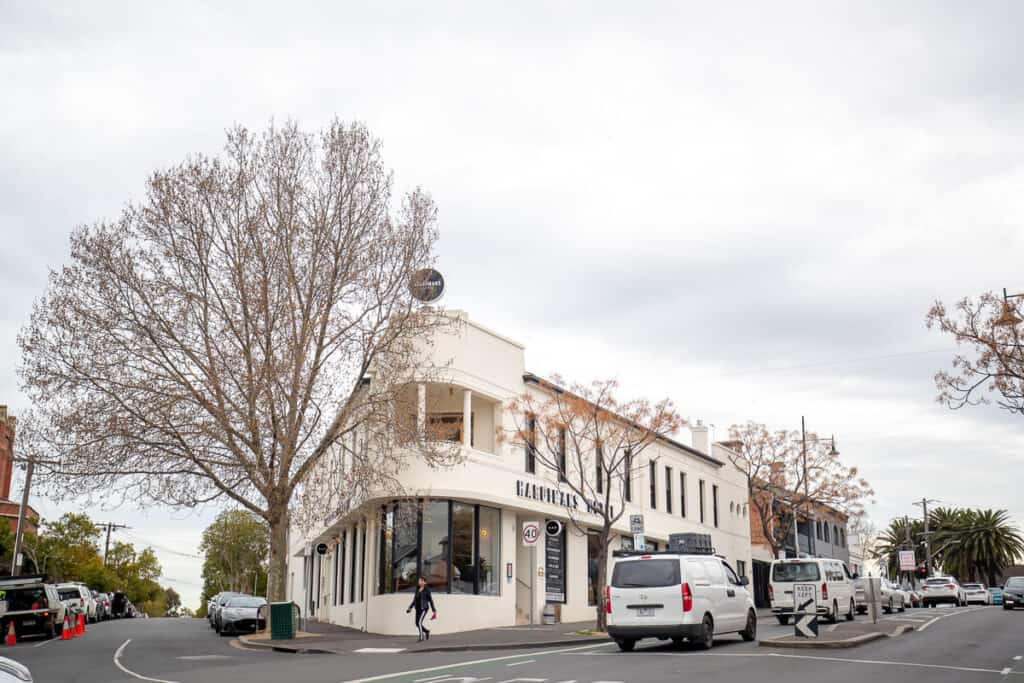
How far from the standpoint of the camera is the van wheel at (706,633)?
18844 millimetres

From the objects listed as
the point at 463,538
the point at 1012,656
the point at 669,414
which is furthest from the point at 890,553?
the point at 1012,656

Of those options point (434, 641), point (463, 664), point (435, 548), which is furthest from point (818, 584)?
point (463, 664)

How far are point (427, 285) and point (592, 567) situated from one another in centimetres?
1415

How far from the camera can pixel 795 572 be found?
2975cm

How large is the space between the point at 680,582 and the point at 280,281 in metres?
14.5

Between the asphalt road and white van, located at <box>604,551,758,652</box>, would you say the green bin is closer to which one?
the asphalt road

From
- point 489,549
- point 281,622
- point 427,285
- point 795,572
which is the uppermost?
point 427,285

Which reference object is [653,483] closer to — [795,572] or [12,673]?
[795,572]

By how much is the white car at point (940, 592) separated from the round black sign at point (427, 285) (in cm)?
3503

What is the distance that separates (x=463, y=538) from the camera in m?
29.7

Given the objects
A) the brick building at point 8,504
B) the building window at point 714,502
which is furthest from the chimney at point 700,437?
the brick building at point 8,504

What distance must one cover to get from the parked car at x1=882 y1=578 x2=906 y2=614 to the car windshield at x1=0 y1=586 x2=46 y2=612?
29671 mm

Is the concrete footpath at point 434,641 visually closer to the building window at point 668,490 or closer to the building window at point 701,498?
the building window at point 668,490

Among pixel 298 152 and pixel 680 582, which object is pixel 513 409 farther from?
pixel 680 582
